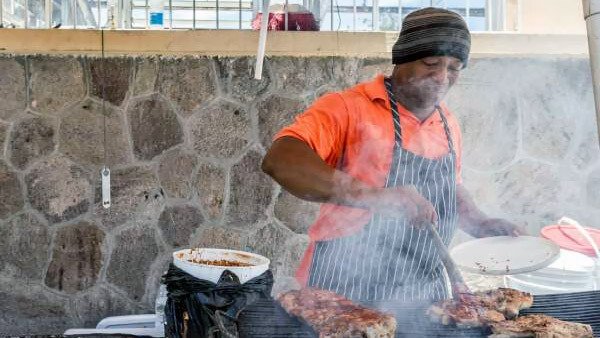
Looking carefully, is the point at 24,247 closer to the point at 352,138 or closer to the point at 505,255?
the point at 352,138

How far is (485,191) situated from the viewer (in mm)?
5688

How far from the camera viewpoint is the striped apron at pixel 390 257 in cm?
307

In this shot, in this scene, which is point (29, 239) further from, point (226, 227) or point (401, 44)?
point (401, 44)

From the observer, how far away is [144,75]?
553cm

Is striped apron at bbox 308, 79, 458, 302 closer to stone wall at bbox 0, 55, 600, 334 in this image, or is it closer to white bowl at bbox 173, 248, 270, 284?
white bowl at bbox 173, 248, 270, 284

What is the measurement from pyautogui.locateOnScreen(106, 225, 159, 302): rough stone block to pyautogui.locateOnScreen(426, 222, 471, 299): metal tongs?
3359mm

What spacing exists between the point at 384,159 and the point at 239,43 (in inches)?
109

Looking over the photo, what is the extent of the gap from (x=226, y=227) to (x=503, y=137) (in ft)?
8.57

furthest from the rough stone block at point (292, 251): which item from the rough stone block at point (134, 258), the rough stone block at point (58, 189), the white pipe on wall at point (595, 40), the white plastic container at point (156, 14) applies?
the white pipe on wall at point (595, 40)

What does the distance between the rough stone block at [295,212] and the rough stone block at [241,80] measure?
36.5 inches

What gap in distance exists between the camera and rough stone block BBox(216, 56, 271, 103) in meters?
5.55

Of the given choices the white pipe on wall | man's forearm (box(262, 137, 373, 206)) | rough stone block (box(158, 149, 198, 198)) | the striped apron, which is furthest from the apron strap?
rough stone block (box(158, 149, 198, 198))

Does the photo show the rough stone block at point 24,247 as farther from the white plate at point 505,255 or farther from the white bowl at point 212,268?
the white plate at point 505,255

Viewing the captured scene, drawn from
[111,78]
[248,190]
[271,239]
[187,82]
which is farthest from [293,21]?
[271,239]
